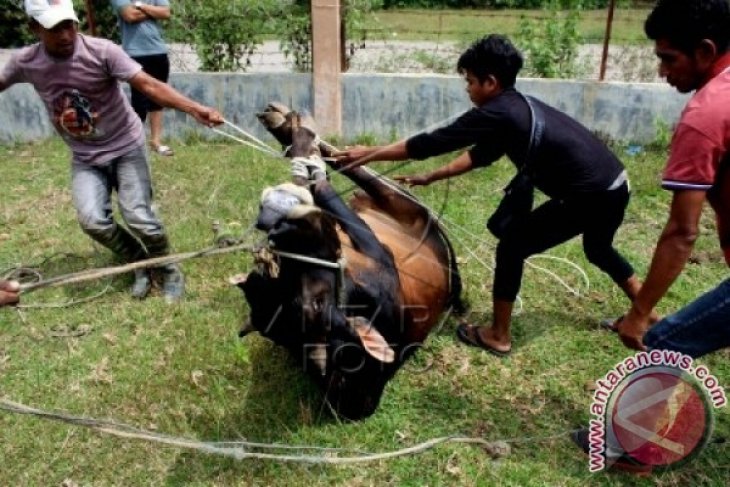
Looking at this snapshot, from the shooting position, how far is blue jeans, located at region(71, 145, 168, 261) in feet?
14.1

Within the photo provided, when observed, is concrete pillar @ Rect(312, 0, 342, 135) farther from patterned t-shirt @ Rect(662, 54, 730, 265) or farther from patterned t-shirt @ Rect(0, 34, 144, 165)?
patterned t-shirt @ Rect(662, 54, 730, 265)

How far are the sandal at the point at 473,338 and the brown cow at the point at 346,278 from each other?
172 mm

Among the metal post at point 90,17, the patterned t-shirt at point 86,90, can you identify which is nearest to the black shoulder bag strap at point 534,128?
the patterned t-shirt at point 86,90

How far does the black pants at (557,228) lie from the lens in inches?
141

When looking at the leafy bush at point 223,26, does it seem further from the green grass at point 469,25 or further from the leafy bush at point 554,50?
the leafy bush at point 554,50

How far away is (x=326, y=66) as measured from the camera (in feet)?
23.4

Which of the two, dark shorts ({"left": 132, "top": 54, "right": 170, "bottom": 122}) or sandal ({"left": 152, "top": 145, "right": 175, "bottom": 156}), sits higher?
dark shorts ({"left": 132, "top": 54, "right": 170, "bottom": 122})

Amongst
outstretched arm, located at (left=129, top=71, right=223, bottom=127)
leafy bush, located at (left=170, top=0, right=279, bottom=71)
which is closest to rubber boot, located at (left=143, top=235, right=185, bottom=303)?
outstretched arm, located at (left=129, top=71, right=223, bottom=127)

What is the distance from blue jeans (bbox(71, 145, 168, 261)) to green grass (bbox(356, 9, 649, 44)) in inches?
157

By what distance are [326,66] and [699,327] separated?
528 cm

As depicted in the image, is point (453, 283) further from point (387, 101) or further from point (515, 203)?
point (387, 101)

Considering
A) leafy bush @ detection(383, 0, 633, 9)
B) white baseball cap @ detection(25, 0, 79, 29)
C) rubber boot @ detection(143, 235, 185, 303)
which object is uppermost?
white baseball cap @ detection(25, 0, 79, 29)

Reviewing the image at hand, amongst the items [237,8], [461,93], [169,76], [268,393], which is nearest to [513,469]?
[268,393]

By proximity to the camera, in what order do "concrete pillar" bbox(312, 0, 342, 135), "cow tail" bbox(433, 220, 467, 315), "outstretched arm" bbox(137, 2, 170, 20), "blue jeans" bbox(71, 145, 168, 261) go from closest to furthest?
"cow tail" bbox(433, 220, 467, 315) → "blue jeans" bbox(71, 145, 168, 261) → "outstretched arm" bbox(137, 2, 170, 20) → "concrete pillar" bbox(312, 0, 342, 135)
